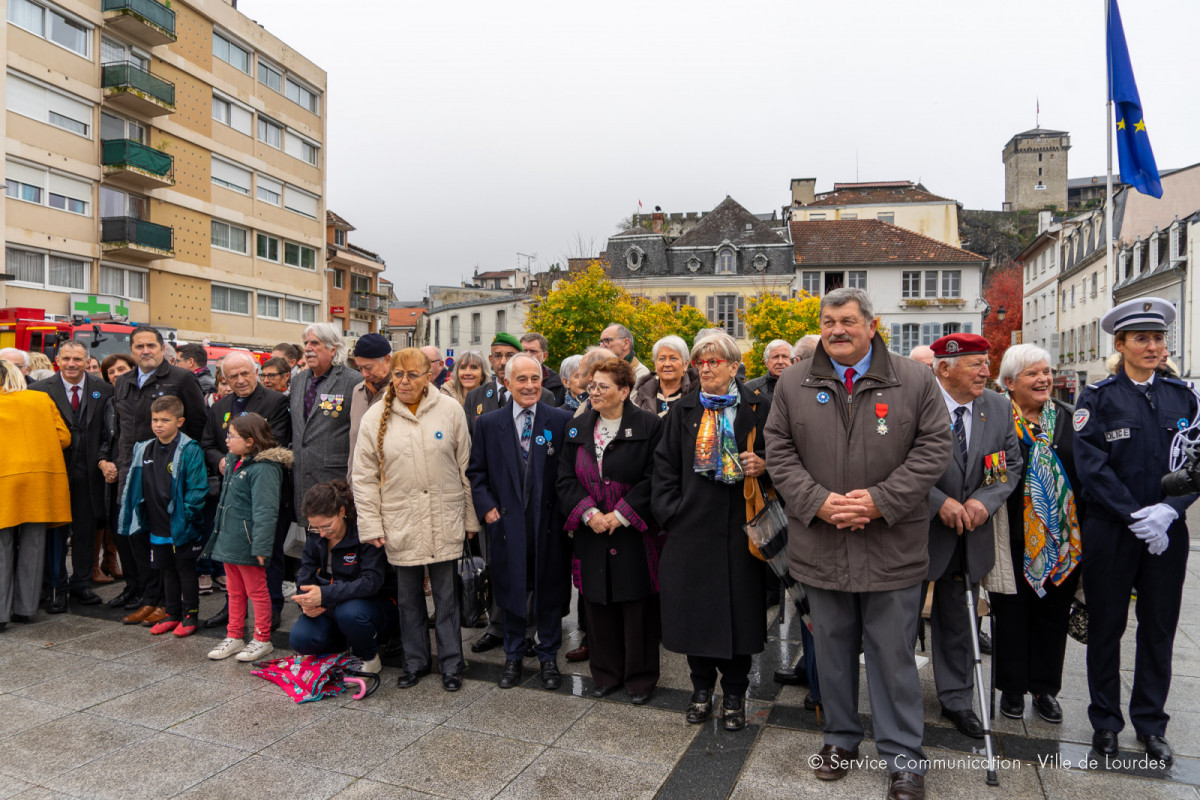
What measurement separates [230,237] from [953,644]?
34.3 meters

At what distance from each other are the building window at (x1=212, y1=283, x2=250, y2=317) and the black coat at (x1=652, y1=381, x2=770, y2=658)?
32.3 m

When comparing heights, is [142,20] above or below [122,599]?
above

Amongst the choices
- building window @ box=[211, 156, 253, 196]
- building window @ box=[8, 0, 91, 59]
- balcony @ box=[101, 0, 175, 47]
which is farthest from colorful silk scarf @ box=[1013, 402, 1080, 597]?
building window @ box=[211, 156, 253, 196]

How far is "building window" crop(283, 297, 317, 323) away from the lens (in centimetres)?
3622

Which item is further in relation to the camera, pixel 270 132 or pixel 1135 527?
pixel 270 132

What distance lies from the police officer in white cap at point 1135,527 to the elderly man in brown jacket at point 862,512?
1.01m

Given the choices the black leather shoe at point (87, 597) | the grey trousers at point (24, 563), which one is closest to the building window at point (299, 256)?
the black leather shoe at point (87, 597)

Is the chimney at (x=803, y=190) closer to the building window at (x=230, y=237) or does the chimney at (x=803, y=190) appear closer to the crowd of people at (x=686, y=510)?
the building window at (x=230, y=237)

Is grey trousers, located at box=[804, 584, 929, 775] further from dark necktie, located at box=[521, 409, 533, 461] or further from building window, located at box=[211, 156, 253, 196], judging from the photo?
building window, located at box=[211, 156, 253, 196]

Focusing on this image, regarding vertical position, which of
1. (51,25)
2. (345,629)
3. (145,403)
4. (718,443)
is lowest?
(345,629)

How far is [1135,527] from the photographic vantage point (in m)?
3.75

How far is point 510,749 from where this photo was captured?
13.3 ft

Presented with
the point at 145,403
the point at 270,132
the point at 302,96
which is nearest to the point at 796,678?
the point at 145,403

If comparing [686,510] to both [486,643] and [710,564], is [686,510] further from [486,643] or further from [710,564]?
[486,643]
